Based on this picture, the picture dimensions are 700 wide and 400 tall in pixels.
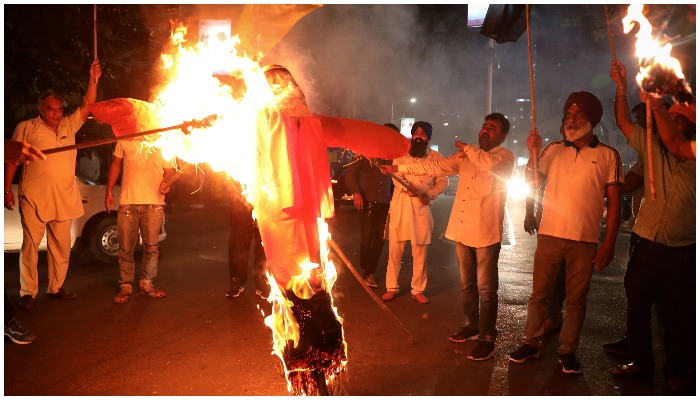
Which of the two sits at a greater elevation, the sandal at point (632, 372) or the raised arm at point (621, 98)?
the raised arm at point (621, 98)

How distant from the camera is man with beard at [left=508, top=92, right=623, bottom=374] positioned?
436 cm

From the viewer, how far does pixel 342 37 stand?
12.4 m

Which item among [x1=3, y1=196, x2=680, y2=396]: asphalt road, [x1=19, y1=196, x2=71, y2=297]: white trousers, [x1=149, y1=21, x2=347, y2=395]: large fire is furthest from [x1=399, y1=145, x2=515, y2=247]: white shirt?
[x1=19, y1=196, x2=71, y2=297]: white trousers

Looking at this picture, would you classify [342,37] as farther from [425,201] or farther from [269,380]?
[269,380]

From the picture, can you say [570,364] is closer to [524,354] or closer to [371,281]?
[524,354]

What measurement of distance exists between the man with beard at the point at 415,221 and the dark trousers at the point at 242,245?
1629mm

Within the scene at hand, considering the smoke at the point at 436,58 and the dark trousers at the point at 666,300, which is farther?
the smoke at the point at 436,58

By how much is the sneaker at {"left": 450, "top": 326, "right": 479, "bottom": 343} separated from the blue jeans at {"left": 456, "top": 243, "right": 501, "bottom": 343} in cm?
4

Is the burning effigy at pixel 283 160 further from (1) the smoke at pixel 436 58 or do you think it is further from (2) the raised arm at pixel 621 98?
(1) the smoke at pixel 436 58

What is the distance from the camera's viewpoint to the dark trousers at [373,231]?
7.26 meters

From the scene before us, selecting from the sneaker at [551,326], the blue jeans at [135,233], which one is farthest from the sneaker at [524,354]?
the blue jeans at [135,233]

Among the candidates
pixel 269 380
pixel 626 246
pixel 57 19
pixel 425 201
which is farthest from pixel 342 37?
pixel 269 380

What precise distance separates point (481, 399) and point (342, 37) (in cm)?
1018

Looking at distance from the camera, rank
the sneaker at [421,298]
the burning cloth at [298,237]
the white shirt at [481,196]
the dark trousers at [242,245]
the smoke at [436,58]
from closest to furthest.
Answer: the burning cloth at [298,237], the white shirt at [481,196], the sneaker at [421,298], the dark trousers at [242,245], the smoke at [436,58]
